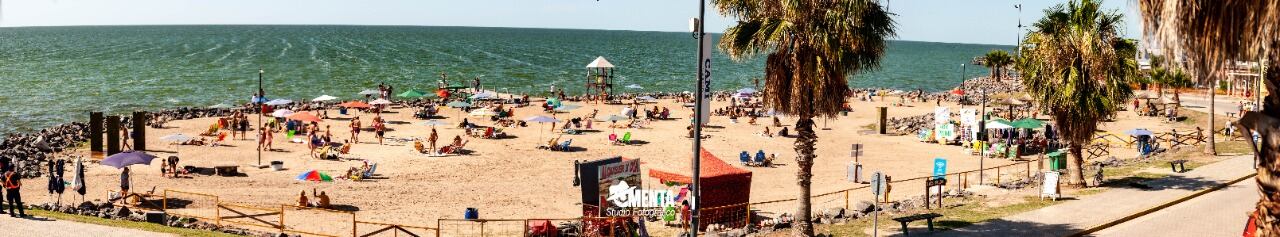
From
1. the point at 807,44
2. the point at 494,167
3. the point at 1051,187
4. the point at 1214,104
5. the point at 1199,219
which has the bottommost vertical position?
the point at 494,167

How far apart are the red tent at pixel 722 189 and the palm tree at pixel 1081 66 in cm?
793

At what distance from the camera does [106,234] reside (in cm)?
1730

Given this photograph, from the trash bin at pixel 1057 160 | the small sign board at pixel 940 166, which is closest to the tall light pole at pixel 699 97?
the small sign board at pixel 940 166

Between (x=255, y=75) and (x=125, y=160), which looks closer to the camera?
(x=125, y=160)

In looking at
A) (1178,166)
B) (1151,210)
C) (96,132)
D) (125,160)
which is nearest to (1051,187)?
(1151,210)

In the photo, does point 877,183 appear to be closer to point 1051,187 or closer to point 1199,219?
point 1051,187

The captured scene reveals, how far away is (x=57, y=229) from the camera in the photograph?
17.6 metres

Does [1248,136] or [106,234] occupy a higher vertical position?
[1248,136]

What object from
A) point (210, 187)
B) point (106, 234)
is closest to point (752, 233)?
point (106, 234)

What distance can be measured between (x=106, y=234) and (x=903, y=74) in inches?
5346

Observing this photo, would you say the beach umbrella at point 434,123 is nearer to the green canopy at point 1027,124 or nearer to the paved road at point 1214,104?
the green canopy at point 1027,124

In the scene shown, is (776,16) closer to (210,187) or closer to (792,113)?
(792,113)

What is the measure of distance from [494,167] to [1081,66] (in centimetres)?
1826

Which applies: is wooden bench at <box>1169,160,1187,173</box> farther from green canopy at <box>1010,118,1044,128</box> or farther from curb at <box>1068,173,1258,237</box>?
green canopy at <box>1010,118,1044,128</box>
